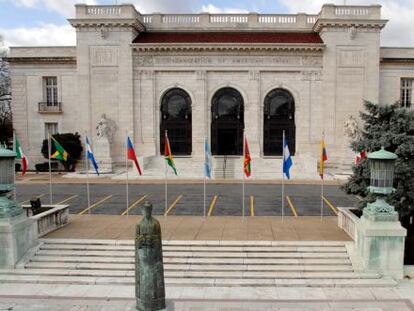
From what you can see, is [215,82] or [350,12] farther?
[215,82]

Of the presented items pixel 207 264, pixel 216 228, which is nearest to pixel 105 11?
pixel 216 228

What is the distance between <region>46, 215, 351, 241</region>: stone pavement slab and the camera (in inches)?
581

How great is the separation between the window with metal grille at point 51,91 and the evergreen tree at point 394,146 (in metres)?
37.5

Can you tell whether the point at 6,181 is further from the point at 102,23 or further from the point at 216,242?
the point at 102,23

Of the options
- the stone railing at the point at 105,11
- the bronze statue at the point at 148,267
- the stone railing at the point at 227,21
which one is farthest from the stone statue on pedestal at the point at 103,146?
the bronze statue at the point at 148,267

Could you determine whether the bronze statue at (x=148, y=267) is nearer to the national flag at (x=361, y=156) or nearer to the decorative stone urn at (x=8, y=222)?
the decorative stone urn at (x=8, y=222)

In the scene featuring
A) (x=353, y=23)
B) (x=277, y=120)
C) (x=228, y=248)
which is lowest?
(x=228, y=248)

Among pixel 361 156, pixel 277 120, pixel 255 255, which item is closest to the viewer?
pixel 255 255

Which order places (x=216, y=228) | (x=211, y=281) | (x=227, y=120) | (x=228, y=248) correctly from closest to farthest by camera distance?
(x=211, y=281) → (x=228, y=248) → (x=216, y=228) → (x=227, y=120)

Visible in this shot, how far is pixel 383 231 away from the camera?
11977 mm

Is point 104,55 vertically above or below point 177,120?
above

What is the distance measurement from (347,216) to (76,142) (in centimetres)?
3294

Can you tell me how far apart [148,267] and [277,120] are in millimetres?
36745

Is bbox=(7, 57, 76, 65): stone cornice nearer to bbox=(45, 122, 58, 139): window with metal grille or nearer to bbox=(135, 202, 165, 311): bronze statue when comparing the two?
bbox=(45, 122, 58, 139): window with metal grille
